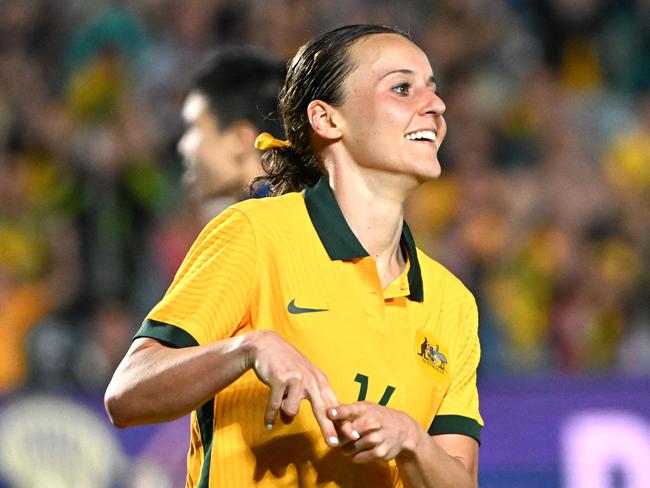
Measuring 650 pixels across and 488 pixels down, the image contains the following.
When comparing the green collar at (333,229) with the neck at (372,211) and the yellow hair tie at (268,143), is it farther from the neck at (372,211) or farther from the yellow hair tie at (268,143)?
the yellow hair tie at (268,143)

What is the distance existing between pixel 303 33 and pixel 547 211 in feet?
6.51

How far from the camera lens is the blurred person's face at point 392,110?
9.41 ft

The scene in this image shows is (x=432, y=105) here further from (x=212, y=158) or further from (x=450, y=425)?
(x=212, y=158)

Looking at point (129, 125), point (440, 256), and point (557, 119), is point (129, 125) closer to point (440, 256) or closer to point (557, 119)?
point (440, 256)

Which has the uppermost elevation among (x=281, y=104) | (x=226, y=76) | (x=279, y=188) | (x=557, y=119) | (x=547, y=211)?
(x=557, y=119)

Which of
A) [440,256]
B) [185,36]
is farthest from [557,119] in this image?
[185,36]

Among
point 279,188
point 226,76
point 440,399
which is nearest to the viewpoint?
point 440,399

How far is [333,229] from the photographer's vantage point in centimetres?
286

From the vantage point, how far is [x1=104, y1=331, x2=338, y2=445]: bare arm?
7.70 feet

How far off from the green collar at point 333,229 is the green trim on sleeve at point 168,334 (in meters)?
0.40

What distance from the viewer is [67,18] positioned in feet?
28.4

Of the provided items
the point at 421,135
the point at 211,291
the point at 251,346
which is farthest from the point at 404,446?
the point at 421,135

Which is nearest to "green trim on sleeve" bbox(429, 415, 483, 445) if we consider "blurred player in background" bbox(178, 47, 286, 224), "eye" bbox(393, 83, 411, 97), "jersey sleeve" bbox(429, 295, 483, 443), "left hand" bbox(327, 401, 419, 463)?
"jersey sleeve" bbox(429, 295, 483, 443)

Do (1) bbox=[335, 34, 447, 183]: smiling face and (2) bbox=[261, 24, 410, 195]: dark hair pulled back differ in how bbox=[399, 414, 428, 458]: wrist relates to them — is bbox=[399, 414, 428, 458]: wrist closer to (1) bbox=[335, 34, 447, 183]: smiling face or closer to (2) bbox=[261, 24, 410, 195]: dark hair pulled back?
(1) bbox=[335, 34, 447, 183]: smiling face
